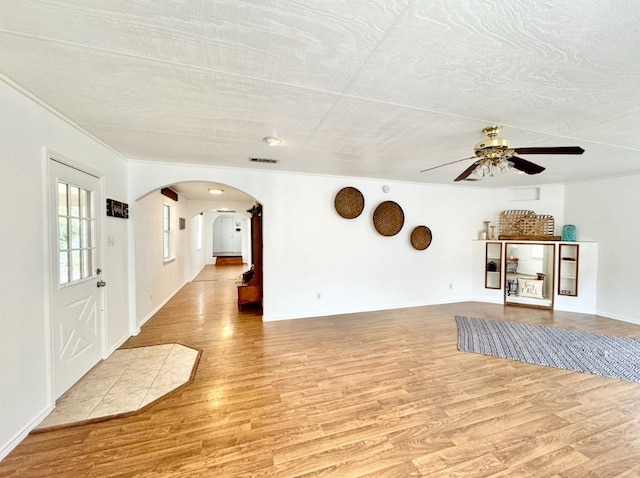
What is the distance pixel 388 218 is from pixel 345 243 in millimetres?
964

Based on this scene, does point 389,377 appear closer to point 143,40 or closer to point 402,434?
point 402,434

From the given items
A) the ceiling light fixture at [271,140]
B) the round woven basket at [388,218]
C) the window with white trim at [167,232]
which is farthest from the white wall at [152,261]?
the round woven basket at [388,218]

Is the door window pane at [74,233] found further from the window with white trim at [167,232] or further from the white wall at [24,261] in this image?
the window with white trim at [167,232]

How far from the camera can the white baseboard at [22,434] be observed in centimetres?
170

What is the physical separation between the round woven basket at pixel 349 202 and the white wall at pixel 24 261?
3.49 m

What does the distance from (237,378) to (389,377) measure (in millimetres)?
1519

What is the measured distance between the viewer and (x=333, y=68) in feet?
5.26

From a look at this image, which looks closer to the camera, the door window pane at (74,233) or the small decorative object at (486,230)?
the door window pane at (74,233)

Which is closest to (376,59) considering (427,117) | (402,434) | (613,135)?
(427,117)

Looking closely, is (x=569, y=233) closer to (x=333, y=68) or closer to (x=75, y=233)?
(x=333, y=68)

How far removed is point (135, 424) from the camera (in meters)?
2.01

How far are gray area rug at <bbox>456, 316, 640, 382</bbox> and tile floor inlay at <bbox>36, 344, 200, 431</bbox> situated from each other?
3345 mm

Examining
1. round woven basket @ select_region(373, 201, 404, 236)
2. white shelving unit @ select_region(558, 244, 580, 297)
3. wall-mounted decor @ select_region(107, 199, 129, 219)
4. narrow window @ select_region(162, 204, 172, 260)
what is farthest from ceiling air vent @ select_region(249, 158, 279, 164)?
white shelving unit @ select_region(558, 244, 580, 297)

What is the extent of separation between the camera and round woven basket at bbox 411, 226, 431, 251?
529 cm
